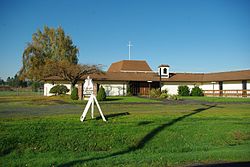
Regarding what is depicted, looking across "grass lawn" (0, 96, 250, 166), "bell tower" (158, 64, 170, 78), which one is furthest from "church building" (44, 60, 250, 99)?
"grass lawn" (0, 96, 250, 166)

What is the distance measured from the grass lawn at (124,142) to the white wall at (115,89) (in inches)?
1132

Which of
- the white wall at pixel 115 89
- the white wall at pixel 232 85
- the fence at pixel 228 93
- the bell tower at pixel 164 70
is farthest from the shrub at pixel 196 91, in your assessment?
the white wall at pixel 115 89

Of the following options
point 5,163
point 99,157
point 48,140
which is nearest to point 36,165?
point 5,163

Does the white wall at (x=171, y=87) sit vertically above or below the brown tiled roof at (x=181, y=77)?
below

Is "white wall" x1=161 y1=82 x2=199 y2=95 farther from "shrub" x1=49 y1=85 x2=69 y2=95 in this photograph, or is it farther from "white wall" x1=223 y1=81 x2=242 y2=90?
"shrub" x1=49 y1=85 x2=69 y2=95

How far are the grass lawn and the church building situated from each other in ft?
91.7

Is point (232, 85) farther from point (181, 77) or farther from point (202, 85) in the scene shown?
point (181, 77)

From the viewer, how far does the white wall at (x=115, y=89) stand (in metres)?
41.6

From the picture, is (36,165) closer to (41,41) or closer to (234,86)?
(234,86)

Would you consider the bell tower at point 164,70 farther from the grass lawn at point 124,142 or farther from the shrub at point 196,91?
the grass lawn at point 124,142

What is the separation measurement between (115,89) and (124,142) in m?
32.6

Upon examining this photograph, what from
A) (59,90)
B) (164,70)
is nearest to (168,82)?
(164,70)

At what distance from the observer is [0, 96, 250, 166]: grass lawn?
23.6 ft

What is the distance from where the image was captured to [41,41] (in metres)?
55.0
